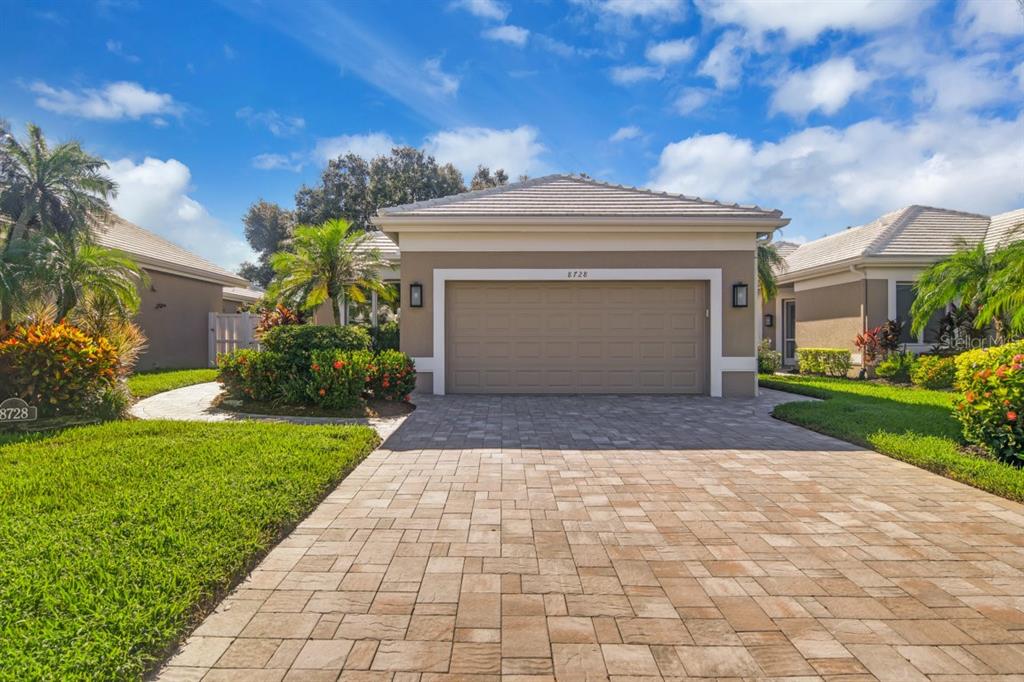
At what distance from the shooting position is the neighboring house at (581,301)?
412 inches

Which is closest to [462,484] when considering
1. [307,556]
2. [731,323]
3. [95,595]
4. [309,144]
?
[307,556]

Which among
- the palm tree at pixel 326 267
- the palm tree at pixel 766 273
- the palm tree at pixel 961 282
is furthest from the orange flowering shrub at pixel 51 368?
the palm tree at pixel 961 282

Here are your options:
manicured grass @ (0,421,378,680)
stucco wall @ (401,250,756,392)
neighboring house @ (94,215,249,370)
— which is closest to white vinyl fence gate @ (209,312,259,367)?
neighboring house @ (94,215,249,370)

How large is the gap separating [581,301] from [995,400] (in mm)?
6638

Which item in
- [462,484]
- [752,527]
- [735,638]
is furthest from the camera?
[462,484]

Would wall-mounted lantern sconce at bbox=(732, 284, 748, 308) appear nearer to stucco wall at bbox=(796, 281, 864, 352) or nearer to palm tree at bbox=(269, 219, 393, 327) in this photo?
stucco wall at bbox=(796, 281, 864, 352)

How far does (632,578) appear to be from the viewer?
9.90 feet

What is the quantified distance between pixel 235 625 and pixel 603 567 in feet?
6.75

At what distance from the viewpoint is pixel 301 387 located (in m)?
8.25

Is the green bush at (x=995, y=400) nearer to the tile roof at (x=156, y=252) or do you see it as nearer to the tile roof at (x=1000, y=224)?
the tile roof at (x=1000, y=224)

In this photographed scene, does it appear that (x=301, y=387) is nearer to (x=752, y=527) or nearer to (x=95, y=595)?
(x=95, y=595)

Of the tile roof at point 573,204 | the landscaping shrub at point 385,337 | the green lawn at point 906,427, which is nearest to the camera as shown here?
the green lawn at point 906,427

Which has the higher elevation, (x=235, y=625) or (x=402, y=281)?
(x=402, y=281)

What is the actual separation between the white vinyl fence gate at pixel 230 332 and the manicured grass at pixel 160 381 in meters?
2.94
